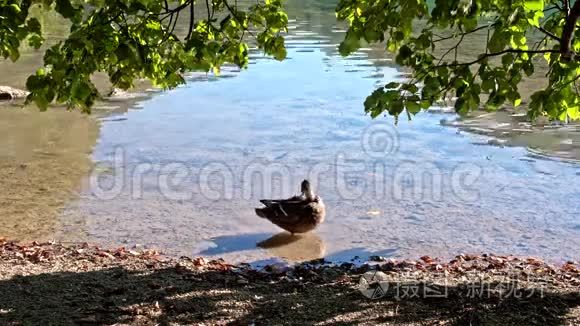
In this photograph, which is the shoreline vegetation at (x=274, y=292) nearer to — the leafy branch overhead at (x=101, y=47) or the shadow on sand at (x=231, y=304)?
the shadow on sand at (x=231, y=304)

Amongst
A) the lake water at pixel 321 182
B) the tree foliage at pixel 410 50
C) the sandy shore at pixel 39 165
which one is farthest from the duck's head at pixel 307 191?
the tree foliage at pixel 410 50

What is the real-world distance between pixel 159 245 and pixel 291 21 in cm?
2667

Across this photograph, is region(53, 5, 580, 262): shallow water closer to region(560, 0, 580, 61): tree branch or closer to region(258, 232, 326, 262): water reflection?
region(258, 232, 326, 262): water reflection

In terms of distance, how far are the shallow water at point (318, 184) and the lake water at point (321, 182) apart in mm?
26

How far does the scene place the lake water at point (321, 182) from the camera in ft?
29.8

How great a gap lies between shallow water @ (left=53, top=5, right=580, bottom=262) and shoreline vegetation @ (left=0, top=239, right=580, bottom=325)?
51.6 inches

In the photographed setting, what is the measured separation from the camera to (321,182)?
11523 millimetres

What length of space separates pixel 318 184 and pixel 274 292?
5.15m

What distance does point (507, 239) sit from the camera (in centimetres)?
905

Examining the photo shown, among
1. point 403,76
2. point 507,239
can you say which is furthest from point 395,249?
point 403,76

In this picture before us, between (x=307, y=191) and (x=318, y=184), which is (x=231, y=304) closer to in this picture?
(x=307, y=191)

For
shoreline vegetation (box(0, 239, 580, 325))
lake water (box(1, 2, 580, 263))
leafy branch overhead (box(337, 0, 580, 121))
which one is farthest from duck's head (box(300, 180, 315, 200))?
leafy branch overhead (box(337, 0, 580, 121))

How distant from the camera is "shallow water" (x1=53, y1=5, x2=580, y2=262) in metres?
9.09

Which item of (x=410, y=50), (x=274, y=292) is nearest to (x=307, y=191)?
(x=274, y=292)
